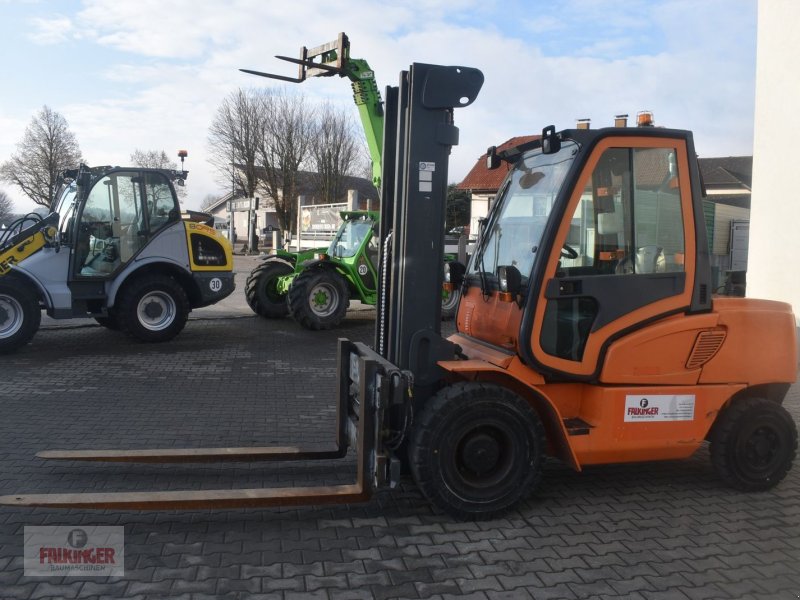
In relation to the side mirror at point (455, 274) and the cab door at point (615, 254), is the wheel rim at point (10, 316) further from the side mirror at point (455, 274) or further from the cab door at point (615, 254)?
the cab door at point (615, 254)

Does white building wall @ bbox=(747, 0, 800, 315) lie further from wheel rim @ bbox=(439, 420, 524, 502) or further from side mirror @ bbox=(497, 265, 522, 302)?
wheel rim @ bbox=(439, 420, 524, 502)

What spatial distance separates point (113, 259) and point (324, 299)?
359 cm

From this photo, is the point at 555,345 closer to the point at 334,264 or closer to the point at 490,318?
the point at 490,318

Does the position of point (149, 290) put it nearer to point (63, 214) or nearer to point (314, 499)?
point (63, 214)

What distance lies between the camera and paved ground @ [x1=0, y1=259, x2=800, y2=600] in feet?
11.6

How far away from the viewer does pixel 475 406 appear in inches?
163

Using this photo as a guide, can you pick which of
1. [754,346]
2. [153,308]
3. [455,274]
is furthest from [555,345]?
[153,308]

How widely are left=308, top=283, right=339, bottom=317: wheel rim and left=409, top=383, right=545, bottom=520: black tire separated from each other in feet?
26.5

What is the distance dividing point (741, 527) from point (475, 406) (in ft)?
6.24

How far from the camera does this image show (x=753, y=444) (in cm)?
487

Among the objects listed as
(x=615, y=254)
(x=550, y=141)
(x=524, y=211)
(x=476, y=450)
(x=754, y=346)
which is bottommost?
(x=476, y=450)

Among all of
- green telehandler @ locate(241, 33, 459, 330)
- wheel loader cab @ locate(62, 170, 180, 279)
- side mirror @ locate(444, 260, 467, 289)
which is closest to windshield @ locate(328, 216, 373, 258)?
green telehandler @ locate(241, 33, 459, 330)

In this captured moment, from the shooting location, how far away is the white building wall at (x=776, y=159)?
10562 mm

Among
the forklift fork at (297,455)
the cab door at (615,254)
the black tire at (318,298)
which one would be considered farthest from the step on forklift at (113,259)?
the cab door at (615,254)
